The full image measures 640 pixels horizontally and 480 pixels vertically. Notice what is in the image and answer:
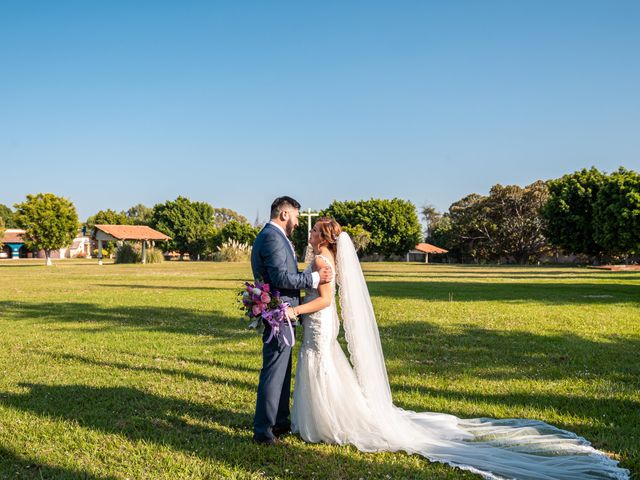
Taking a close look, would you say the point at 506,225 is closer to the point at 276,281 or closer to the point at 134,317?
the point at 134,317

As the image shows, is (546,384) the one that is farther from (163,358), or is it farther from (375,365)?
(163,358)

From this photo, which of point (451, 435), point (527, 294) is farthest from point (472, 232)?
point (451, 435)


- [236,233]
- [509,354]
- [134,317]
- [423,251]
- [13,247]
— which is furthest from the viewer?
[13,247]

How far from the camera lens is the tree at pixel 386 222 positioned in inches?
3125

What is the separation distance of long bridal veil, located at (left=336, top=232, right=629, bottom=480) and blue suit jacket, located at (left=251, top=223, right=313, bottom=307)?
0.58 m

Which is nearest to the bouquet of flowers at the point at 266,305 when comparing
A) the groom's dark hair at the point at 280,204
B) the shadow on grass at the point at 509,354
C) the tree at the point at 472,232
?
the groom's dark hair at the point at 280,204

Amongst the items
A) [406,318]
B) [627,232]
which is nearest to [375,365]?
[406,318]

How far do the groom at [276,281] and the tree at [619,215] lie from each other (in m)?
40.6

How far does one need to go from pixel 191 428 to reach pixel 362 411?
6.33ft

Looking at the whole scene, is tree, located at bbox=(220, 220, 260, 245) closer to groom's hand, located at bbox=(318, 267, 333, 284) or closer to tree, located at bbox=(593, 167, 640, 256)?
tree, located at bbox=(593, 167, 640, 256)

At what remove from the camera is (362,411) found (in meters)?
5.46

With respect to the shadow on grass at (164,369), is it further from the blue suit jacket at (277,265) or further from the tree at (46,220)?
the tree at (46,220)

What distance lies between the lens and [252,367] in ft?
28.7

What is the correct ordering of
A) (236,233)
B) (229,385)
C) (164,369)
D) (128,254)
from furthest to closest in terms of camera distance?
1. (236,233)
2. (128,254)
3. (164,369)
4. (229,385)
